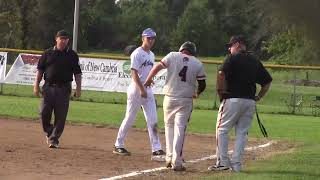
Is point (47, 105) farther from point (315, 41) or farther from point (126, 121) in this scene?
point (315, 41)

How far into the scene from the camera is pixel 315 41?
164 cm

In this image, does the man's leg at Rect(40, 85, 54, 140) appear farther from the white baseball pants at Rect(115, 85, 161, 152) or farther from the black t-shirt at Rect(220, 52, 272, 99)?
the black t-shirt at Rect(220, 52, 272, 99)

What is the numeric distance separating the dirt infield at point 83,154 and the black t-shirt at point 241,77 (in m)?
1.14

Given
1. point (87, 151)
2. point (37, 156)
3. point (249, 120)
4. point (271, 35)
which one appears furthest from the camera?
point (87, 151)

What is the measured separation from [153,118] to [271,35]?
748 centimetres

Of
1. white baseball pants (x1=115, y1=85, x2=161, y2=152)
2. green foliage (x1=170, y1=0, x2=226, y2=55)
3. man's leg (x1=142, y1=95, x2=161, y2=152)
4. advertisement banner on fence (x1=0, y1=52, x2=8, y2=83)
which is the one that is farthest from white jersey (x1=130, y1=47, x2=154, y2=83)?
advertisement banner on fence (x1=0, y1=52, x2=8, y2=83)

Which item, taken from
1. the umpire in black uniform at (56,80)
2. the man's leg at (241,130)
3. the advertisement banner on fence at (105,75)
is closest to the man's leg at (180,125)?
the man's leg at (241,130)

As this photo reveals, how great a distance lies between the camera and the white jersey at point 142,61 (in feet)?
29.7

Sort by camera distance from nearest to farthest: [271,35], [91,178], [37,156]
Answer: [271,35] → [91,178] → [37,156]

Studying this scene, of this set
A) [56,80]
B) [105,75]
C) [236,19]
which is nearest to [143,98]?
[56,80]

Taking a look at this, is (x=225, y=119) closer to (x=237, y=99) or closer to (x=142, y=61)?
(x=237, y=99)

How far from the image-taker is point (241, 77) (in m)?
7.53

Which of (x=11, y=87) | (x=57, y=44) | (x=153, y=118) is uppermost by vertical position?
(x=57, y=44)

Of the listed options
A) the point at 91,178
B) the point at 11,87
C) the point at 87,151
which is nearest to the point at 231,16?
the point at 91,178
